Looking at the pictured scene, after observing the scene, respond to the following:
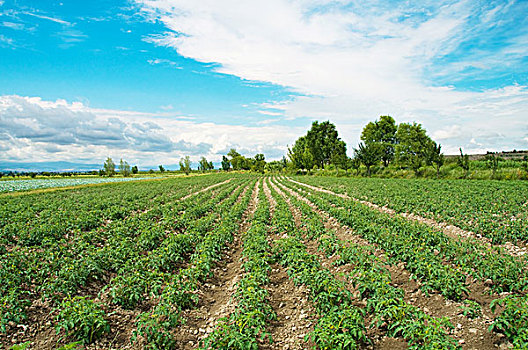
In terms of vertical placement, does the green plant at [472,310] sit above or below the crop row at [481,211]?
below

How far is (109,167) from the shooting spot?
103 m

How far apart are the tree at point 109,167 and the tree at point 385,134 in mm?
90465

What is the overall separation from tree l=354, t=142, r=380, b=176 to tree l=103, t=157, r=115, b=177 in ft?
295

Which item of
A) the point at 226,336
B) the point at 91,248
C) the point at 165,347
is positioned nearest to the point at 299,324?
the point at 226,336

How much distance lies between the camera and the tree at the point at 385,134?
63.8m

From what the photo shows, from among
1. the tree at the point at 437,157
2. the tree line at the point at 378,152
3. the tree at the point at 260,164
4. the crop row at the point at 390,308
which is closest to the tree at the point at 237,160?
the tree at the point at 260,164

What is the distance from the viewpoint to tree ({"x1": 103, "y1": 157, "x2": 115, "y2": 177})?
10188cm

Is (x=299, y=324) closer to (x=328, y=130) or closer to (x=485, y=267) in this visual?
(x=485, y=267)

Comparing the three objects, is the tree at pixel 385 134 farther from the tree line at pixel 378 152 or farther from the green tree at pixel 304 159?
the green tree at pixel 304 159

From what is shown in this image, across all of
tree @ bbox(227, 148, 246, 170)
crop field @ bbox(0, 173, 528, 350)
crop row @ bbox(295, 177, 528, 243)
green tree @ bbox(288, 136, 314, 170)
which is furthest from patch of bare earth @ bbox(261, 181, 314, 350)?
tree @ bbox(227, 148, 246, 170)

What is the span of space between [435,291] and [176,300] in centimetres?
623

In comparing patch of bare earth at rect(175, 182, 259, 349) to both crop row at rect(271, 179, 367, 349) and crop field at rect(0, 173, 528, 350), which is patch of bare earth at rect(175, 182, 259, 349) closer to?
crop field at rect(0, 173, 528, 350)

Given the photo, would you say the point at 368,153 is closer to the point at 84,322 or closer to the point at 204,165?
the point at 84,322

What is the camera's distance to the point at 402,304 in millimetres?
5184
